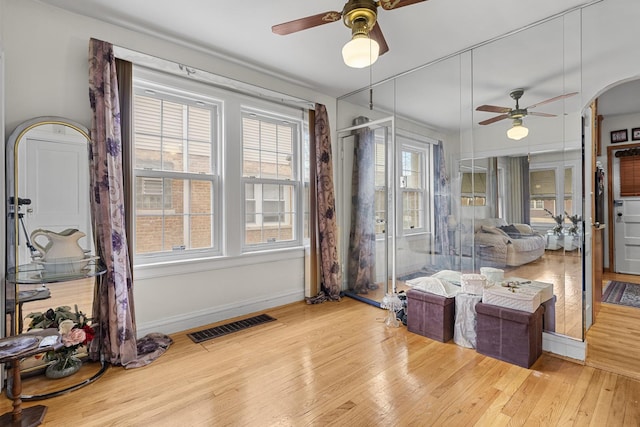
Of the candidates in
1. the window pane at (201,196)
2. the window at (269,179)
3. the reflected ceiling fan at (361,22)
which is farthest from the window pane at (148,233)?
the reflected ceiling fan at (361,22)

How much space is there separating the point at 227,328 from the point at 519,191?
117 inches

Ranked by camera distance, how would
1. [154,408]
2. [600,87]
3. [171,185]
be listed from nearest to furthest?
[154,408] → [600,87] → [171,185]

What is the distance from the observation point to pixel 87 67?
8.49ft

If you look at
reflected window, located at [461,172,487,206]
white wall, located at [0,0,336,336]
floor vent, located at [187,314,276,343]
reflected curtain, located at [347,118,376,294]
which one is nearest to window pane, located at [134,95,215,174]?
white wall, located at [0,0,336,336]

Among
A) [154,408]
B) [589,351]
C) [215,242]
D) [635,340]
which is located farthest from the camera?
[215,242]

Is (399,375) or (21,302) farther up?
(21,302)

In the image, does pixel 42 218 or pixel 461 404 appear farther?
pixel 42 218

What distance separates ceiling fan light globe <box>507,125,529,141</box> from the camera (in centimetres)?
268

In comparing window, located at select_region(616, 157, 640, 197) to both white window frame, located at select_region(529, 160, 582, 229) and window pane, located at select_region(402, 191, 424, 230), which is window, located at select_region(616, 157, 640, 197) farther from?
window pane, located at select_region(402, 191, 424, 230)

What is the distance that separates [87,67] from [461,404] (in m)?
3.65

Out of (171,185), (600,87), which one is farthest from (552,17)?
(171,185)

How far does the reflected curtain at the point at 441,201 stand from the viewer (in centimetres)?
328

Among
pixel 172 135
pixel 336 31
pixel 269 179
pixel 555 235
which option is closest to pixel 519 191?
pixel 555 235

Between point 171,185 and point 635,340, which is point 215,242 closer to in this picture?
point 171,185
